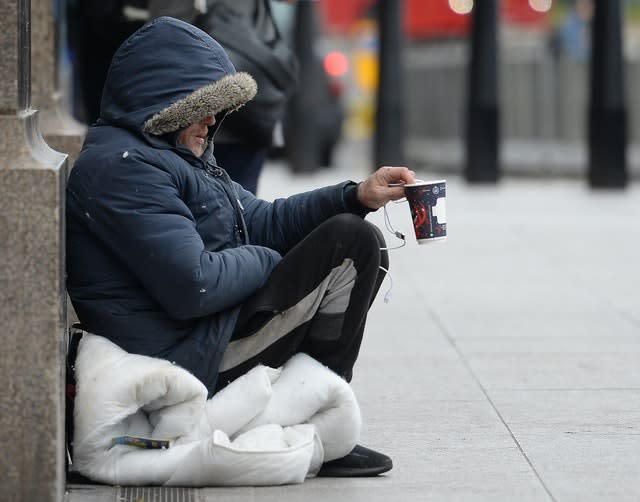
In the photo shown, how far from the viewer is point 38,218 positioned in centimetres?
A: 362

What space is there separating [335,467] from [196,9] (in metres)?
2.18

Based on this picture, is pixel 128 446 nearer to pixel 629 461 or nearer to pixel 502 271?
pixel 629 461

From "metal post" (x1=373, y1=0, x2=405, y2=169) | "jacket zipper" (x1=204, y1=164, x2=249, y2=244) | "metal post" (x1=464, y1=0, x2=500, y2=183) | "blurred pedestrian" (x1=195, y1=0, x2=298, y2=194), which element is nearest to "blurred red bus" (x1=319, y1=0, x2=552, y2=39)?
"metal post" (x1=373, y1=0, x2=405, y2=169)

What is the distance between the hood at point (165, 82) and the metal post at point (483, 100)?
9.68 metres

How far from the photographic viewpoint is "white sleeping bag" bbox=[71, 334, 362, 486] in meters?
3.89

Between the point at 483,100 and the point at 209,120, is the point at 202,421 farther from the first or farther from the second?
the point at 483,100

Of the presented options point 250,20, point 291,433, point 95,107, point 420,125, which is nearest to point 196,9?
point 250,20

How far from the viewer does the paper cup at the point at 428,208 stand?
13.1ft

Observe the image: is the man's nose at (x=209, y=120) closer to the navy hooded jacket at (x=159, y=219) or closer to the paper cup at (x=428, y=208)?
the navy hooded jacket at (x=159, y=219)

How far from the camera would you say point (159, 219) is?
3.85 m

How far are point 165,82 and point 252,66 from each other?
5.92 ft

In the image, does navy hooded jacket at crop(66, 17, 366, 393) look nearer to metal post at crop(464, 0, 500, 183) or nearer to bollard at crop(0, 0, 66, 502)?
bollard at crop(0, 0, 66, 502)

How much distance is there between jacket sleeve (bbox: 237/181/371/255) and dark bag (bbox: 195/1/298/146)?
4.44 feet

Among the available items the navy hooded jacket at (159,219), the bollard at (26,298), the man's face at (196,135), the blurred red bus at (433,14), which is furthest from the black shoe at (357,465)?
the blurred red bus at (433,14)
